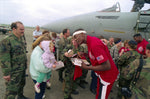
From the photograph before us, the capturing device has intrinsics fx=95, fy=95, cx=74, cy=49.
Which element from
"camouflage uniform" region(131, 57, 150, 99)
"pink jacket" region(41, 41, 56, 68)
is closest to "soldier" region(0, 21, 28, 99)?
"pink jacket" region(41, 41, 56, 68)

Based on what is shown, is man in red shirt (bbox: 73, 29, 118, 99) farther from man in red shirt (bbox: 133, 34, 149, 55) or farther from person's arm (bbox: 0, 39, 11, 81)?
man in red shirt (bbox: 133, 34, 149, 55)

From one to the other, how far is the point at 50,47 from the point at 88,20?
4715 mm

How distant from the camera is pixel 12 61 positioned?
215cm

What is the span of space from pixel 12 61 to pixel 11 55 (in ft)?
0.45

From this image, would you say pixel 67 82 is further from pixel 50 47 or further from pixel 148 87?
pixel 148 87

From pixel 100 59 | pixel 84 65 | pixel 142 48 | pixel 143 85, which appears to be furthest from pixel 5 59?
pixel 142 48

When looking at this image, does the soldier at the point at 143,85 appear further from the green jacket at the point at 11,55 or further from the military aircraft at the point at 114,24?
the military aircraft at the point at 114,24

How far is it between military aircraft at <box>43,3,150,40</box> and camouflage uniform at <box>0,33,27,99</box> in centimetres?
442

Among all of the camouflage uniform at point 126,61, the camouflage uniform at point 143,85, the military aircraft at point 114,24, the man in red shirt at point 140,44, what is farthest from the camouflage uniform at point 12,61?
the military aircraft at point 114,24

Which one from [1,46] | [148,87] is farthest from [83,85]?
[1,46]

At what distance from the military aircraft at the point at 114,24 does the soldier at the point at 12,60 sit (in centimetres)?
434

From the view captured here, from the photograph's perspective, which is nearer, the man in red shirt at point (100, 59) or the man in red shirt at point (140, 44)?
the man in red shirt at point (100, 59)

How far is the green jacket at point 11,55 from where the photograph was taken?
1.99 m

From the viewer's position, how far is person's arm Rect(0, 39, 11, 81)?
6.50ft
